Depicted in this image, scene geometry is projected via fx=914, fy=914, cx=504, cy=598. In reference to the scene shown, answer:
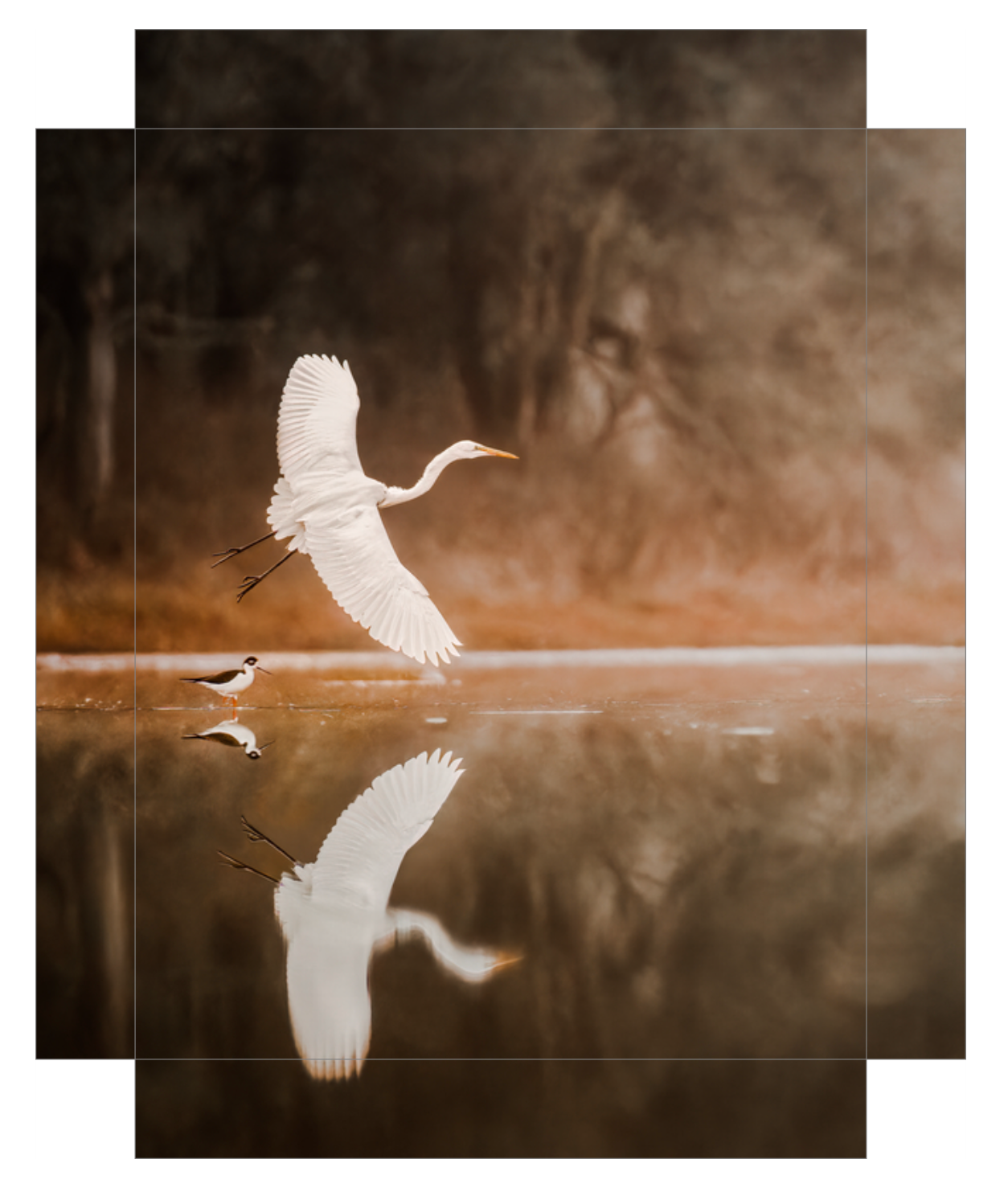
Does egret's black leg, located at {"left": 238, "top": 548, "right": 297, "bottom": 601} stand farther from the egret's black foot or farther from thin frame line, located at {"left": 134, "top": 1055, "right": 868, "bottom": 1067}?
thin frame line, located at {"left": 134, "top": 1055, "right": 868, "bottom": 1067}

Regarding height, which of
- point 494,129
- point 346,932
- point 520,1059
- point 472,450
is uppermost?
point 494,129

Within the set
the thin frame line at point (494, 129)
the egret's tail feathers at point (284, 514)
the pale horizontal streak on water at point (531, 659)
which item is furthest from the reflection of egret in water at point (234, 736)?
the thin frame line at point (494, 129)

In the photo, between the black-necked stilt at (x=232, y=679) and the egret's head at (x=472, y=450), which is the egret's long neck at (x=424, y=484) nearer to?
the egret's head at (x=472, y=450)

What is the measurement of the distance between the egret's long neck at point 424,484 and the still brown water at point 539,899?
18.0 inches

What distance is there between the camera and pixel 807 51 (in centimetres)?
231

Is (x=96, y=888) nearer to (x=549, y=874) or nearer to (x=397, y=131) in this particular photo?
(x=549, y=874)

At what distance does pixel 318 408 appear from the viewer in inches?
96.0

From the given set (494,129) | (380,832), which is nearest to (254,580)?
(380,832)

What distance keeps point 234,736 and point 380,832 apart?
566 millimetres

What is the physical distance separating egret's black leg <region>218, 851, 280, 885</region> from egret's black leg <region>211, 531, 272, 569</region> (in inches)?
30.4

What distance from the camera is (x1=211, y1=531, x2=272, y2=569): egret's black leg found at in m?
2.47

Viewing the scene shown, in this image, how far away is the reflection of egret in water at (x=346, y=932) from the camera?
6.15 feet

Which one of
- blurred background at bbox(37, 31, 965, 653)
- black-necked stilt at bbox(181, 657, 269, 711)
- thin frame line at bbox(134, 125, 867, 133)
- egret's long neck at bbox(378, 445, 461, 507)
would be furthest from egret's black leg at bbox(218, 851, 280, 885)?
thin frame line at bbox(134, 125, 867, 133)

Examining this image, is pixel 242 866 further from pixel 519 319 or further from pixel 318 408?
pixel 519 319
